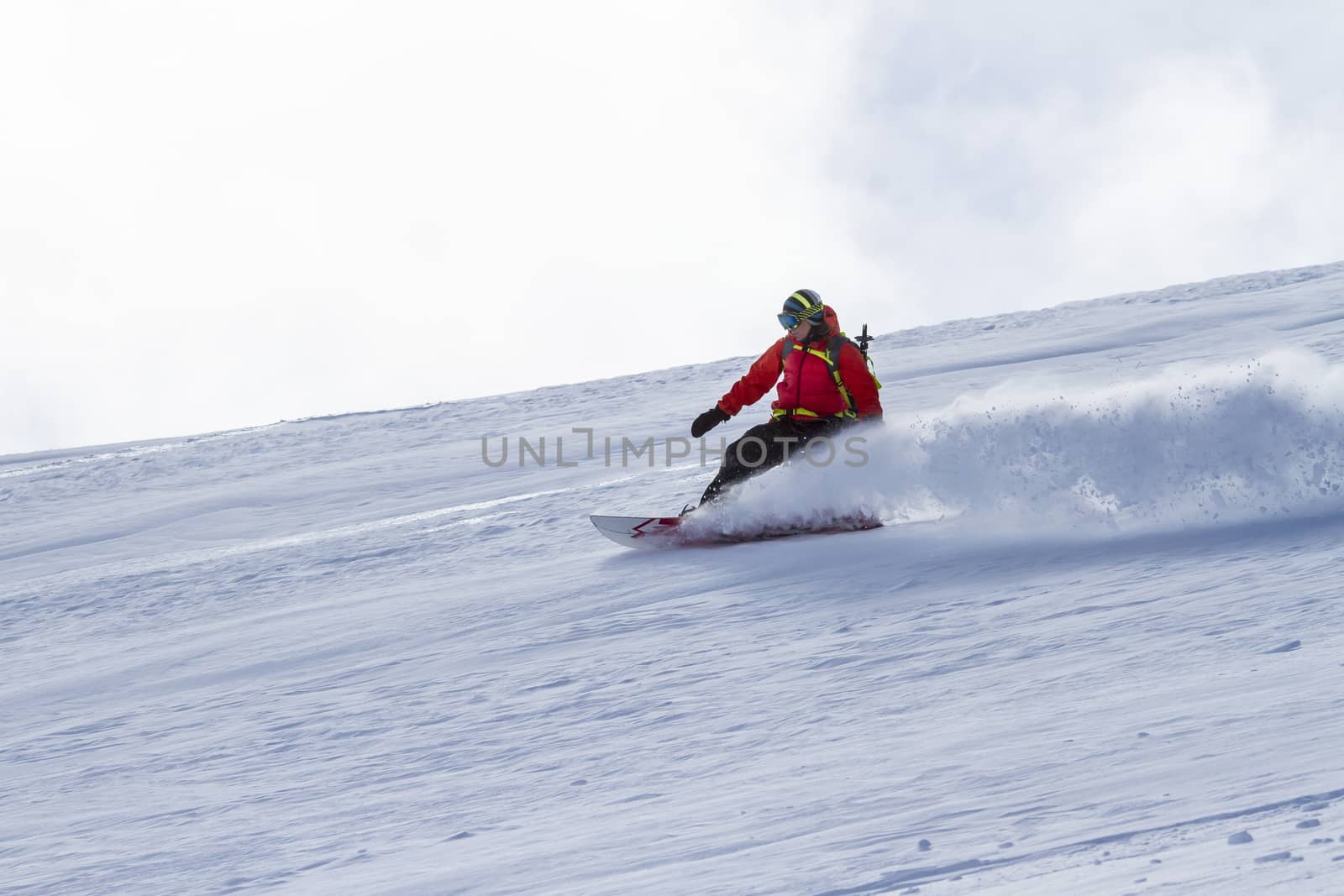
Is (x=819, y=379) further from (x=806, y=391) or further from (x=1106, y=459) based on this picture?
(x=1106, y=459)

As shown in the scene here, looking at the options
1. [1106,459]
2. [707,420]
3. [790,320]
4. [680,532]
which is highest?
[790,320]

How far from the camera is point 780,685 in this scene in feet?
13.3

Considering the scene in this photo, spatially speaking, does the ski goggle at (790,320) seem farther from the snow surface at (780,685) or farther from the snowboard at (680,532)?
the snowboard at (680,532)

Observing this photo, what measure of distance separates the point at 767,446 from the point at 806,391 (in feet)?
1.32

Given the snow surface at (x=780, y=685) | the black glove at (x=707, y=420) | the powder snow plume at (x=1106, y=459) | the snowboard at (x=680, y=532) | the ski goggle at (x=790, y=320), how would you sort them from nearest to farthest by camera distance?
1. the snow surface at (x=780, y=685)
2. the powder snow plume at (x=1106, y=459)
3. the snowboard at (x=680, y=532)
4. the ski goggle at (x=790, y=320)
5. the black glove at (x=707, y=420)

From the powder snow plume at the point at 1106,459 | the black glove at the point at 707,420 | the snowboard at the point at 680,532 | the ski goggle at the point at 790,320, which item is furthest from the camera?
the black glove at the point at 707,420

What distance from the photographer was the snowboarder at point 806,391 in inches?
268

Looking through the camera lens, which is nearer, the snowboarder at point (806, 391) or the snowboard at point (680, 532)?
the snowboard at point (680, 532)

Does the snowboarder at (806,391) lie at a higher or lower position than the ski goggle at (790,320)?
lower

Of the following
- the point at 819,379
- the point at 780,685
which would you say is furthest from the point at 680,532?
the point at 780,685

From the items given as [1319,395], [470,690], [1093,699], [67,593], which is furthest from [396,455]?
[1093,699]

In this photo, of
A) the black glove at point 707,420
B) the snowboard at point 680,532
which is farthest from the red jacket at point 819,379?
the snowboard at point 680,532

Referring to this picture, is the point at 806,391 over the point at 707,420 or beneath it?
over

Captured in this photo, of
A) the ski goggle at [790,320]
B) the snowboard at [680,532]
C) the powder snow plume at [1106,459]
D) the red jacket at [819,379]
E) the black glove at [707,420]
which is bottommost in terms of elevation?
the snowboard at [680,532]
